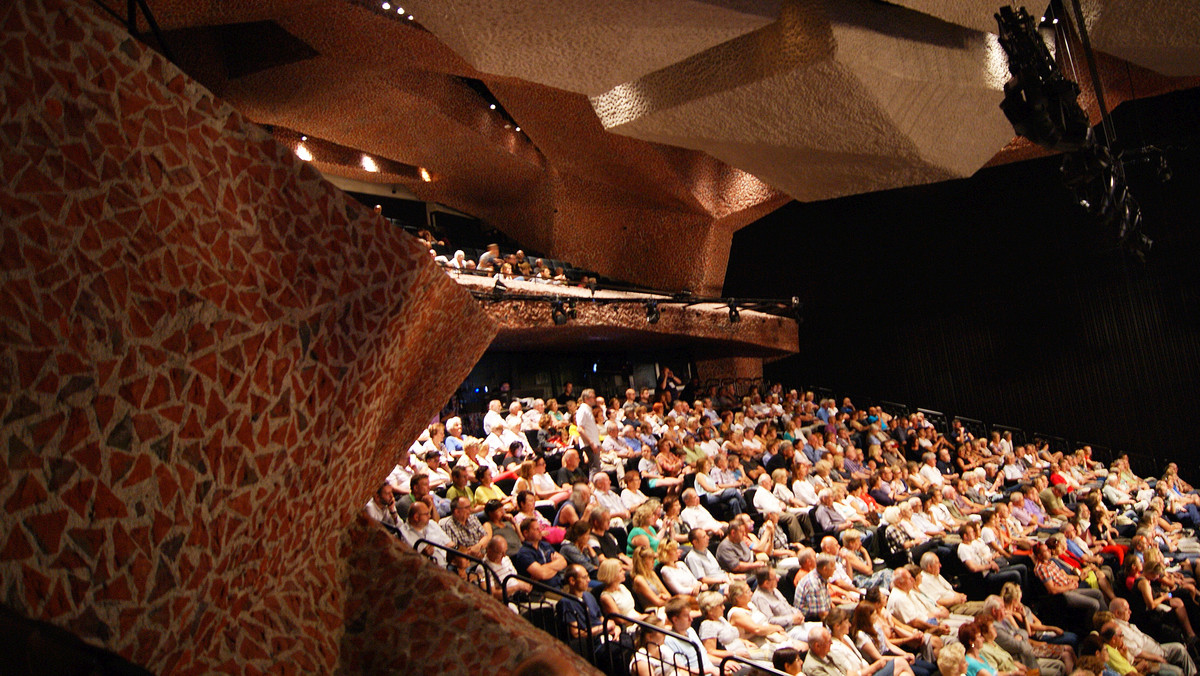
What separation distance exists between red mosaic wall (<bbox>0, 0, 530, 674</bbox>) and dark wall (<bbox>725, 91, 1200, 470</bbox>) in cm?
1285


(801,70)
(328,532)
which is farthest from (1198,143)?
(328,532)

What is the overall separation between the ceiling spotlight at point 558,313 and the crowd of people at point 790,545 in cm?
113

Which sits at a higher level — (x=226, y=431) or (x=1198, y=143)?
(x=1198, y=143)

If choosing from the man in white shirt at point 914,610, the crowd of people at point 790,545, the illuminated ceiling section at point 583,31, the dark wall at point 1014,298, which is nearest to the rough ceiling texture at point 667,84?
the illuminated ceiling section at point 583,31

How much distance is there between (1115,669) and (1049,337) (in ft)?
33.2

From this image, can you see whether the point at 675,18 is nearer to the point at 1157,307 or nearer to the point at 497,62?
the point at 497,62

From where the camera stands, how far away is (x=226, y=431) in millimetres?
1688

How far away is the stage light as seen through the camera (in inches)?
363

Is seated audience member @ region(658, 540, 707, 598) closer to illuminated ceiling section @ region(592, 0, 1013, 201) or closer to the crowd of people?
the crowd of people

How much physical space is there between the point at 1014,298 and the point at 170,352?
49.0ft

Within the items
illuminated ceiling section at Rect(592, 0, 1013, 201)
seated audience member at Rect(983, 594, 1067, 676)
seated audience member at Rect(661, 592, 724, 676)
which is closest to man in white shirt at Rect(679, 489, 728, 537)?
seated audience member at Rect(661, 592, 724, 676)

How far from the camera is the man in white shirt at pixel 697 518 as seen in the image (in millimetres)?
6070

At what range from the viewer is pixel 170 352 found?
1.58 metres

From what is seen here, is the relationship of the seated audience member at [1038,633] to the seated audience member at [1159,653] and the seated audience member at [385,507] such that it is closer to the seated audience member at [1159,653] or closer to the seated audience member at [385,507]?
the seated audience member at [1159,653]
